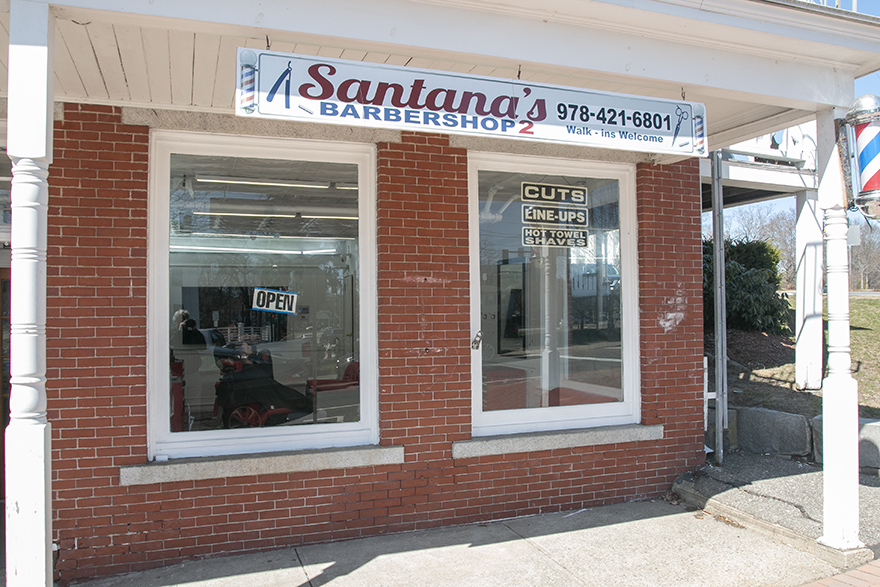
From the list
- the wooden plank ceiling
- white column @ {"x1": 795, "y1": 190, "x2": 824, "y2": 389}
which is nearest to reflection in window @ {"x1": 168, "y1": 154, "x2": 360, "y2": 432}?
the wooden plank ceiling

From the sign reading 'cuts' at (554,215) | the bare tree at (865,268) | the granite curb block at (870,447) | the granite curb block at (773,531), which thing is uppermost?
the bare tree at (865,268)

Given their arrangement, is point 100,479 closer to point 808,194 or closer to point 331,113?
point 331,113

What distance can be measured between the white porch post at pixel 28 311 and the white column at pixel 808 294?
8.90 meters

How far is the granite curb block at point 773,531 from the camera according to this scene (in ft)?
14.3

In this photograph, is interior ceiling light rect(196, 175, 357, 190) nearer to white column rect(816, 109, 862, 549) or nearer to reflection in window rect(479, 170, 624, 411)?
reflection in window rect(479, 170, 624, 411)

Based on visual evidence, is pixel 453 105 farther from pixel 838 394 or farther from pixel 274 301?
pixel 838 394

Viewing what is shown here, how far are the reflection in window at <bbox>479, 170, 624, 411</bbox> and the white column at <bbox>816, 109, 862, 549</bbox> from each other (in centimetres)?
186

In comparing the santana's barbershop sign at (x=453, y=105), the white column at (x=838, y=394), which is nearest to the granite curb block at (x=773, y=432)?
the white column at (x=838, y=394)

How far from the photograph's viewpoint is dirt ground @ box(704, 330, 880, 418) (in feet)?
25.9

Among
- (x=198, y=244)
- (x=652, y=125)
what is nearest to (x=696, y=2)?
(x=652, y=125)

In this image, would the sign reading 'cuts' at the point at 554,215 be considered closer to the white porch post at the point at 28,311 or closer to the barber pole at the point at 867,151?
the barber pole at the point at 867,151

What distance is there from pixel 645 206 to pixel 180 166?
416cm

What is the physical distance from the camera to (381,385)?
5070 mm

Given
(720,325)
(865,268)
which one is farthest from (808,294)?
(865,268)
